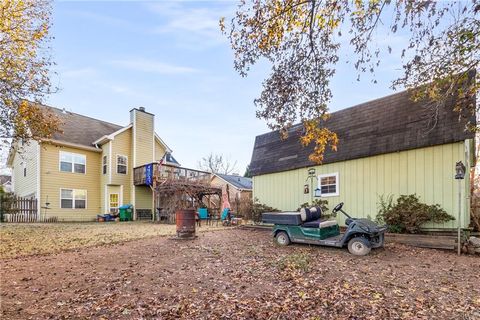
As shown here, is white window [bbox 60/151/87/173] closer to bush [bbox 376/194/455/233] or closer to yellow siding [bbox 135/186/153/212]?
yellow siding [bbox 135/186/153/212]

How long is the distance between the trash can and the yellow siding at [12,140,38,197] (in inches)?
202

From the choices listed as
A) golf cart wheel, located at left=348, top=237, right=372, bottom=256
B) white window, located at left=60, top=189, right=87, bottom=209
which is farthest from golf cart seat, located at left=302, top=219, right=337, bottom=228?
white window, located at left=60, top=189, right=87, bottom=209

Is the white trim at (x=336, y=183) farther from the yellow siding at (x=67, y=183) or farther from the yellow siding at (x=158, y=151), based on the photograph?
the yellow siding at (x=158, y=151)

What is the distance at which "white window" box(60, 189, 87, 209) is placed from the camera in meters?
18.3

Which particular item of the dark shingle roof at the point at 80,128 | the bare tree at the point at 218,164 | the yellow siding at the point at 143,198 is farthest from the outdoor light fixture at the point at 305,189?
the bare tree at the point at 218,164

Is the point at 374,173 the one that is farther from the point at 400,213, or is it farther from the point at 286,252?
the point at 286,252

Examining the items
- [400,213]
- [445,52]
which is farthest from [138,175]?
[445,52]

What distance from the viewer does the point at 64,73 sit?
10648 millimetres

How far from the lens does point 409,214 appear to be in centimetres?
891

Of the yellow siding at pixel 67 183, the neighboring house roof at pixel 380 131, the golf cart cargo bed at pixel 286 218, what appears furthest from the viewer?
the yellow siding at pixel 67 183

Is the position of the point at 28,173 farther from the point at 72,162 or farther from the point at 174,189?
the point at 174,189

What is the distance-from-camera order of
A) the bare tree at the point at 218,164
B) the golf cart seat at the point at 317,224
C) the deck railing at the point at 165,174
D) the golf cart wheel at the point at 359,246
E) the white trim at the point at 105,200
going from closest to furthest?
the golf cart wheel at the point at 359,246, the golf cart seat at the point at 317,224, the deck railing at the point at 165,174, the white trim at the point at 105,200, the bare tree at the point at 218,164

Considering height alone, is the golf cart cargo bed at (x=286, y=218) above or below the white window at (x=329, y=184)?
below

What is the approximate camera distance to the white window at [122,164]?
20422mm
